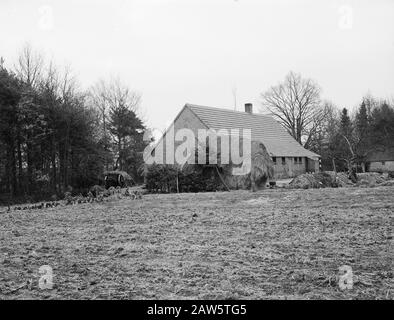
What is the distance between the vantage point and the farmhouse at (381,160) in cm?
5166

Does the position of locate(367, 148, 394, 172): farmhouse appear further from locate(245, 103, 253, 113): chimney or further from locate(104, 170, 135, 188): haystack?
locate(104, 170, 135, 188): haystack

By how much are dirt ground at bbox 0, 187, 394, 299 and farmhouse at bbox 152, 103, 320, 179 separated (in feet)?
68.6

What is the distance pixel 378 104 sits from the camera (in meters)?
60.0

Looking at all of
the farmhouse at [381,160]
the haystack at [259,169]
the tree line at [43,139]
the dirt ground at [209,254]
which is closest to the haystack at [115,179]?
the tree line at [43,139]

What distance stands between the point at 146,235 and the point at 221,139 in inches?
595

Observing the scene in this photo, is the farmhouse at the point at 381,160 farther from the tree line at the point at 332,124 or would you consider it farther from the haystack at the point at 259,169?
the haystack at the point at 259,169

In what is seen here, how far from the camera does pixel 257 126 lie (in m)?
36.5

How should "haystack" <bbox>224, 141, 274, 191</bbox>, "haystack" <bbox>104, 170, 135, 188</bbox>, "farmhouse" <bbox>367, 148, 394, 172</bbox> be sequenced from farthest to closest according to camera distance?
1. "farmhouse" <bbox>367, 148, 394, 172</bbox>
2. "haystack" <bbox>104, 170, 135, 188</bbox>
3. "haystack" <bbox>224, 141, 274, 191</bbox>

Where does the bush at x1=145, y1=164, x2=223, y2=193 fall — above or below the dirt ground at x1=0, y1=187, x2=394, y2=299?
above

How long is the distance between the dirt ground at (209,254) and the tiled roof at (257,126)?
21.3 meters

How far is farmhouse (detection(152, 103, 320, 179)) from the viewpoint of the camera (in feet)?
102

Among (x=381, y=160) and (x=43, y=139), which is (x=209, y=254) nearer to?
(x=43, y=139)

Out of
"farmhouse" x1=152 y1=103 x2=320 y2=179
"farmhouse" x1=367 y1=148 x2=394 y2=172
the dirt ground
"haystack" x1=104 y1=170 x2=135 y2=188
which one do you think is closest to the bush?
"haystack" x1=104 y1=170 x2=135 y2=188

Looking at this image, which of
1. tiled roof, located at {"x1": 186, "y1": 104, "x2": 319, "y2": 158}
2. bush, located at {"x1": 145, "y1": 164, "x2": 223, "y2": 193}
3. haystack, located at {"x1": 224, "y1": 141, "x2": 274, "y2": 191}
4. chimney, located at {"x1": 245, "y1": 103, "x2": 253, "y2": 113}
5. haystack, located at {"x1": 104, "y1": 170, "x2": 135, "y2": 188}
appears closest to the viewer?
haystack, located at {"x1": 224, "y1": 141, "x2": 274, "y2": 191}
